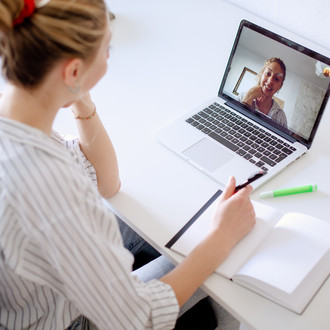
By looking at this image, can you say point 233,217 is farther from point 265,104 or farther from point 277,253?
point 265,104

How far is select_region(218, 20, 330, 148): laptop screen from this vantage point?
37.3 inches

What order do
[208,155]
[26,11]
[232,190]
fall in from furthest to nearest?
[208,155], [232,190], [26,11]

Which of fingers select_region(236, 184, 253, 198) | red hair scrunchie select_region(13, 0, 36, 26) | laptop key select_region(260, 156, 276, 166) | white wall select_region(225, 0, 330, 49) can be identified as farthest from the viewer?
white wall select_region(225, 0, 330, 49)

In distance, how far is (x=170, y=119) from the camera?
1091mm

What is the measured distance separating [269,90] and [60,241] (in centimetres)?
63

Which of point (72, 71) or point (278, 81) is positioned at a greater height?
point (278, 81)

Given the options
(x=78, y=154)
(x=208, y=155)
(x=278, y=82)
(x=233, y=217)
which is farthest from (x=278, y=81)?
(x=78, y=154)

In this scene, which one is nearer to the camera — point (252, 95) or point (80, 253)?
point (80, 253)

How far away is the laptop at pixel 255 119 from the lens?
0.95 meters

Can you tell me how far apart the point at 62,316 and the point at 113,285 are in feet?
0.55

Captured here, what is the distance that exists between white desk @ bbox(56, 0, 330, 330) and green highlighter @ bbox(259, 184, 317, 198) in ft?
0.04

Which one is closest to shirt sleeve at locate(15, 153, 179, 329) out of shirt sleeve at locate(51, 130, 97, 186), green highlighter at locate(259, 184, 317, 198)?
shirt sleeve at locate(51, 130, 97, 186)

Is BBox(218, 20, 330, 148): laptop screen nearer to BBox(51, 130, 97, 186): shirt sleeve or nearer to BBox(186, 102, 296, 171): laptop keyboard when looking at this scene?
BBox(186, 102, 296, 171): laptop keyboard

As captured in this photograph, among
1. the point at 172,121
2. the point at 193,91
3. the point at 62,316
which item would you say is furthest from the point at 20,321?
the point at 193,91
